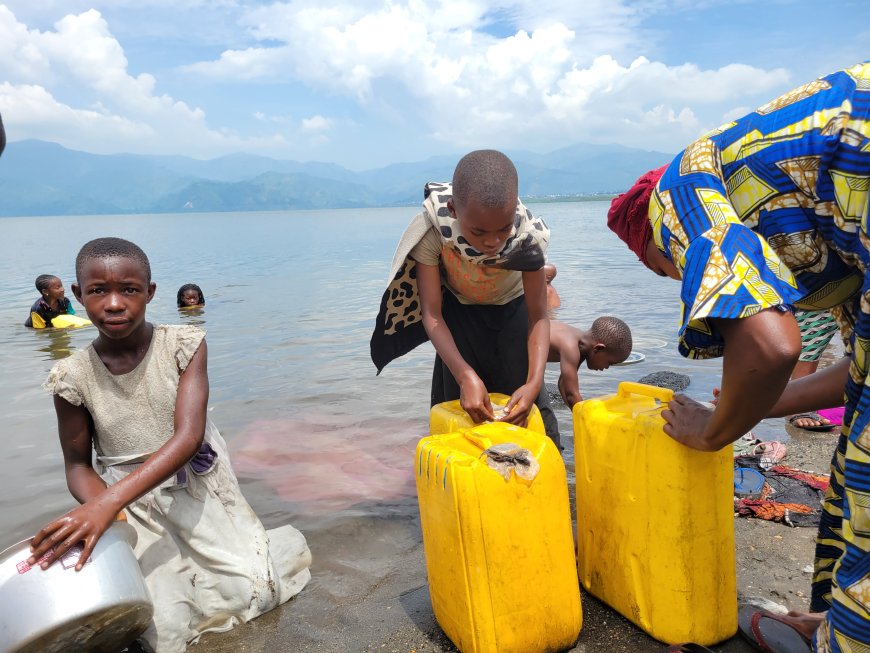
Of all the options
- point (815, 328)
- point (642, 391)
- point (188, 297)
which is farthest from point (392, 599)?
point (188, 297)

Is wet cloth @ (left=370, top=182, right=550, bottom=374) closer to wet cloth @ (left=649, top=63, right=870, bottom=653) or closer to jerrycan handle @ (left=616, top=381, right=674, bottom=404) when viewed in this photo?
jerrycan handle @ (left=616, top=381, right=674, bottom=404)

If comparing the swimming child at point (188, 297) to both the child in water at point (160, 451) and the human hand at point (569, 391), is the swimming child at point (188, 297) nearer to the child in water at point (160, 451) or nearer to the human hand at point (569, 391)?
the human hand at point (569, 391)

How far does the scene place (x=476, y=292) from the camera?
9.76 ft

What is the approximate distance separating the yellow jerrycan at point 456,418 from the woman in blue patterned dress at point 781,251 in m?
0.87

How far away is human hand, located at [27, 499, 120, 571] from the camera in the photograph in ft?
6.16

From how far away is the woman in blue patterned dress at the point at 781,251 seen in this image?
4.21 feet

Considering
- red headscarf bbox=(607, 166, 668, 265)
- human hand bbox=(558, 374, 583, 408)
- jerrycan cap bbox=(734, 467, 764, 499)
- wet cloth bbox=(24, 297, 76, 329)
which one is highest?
red headscarf bbox=(607, 166, 668, 265)

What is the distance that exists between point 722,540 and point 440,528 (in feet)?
2.64

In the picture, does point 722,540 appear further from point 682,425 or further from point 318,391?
point 318,391

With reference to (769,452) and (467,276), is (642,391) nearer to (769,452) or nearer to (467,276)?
(467,276)

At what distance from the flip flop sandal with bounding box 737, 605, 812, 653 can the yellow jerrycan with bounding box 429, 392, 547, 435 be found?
0.83m

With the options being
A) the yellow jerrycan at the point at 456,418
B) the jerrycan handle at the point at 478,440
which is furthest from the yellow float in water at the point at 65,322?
the jerrycan handle at the point at 478,440

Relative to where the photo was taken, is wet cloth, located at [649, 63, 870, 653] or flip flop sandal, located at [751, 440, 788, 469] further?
flip flop sandal, located at [751, 440, 788, 469]

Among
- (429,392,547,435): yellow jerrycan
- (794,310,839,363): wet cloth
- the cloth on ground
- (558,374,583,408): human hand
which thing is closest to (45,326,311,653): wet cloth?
(429,392,547,435): yellow jerrycan
